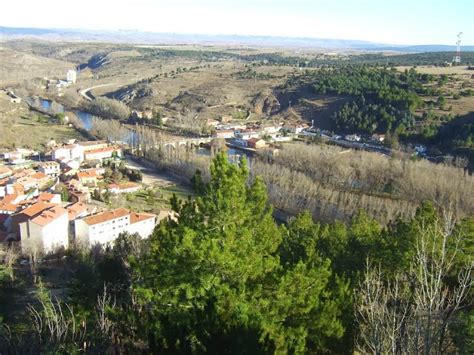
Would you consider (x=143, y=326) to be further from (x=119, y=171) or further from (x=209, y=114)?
(x=209, y=114)

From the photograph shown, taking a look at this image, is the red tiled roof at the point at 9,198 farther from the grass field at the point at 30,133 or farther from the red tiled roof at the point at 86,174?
the grass field at the point at 30,133

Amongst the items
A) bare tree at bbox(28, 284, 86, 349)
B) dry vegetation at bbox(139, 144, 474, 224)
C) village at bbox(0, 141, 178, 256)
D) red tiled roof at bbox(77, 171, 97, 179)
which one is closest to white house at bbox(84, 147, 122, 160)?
village at bbox(0, 141, 178, 256)

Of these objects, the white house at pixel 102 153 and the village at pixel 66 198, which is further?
the white house at pixel 102 153

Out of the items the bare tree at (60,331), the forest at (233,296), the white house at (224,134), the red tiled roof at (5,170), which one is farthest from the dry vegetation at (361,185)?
the bare tree at (60,331)

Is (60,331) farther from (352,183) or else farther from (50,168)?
(50,168)

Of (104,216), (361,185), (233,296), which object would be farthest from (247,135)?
(233,296)

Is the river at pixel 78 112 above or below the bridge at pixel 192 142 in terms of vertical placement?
below
